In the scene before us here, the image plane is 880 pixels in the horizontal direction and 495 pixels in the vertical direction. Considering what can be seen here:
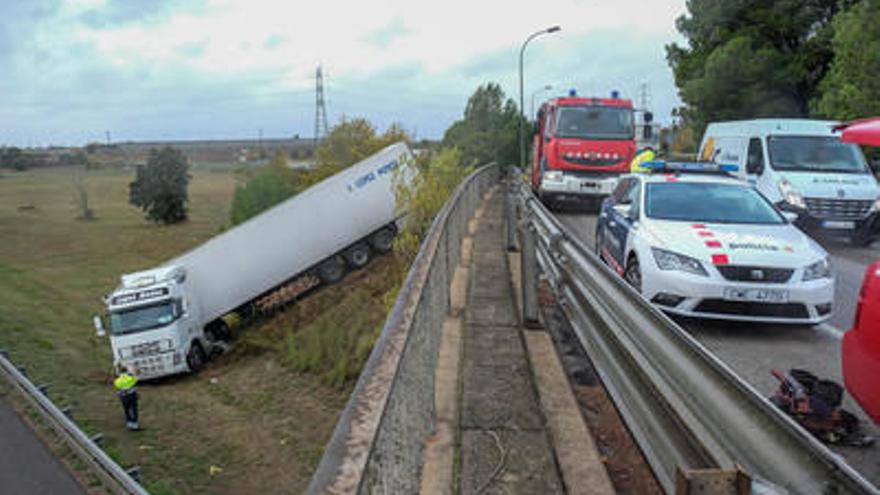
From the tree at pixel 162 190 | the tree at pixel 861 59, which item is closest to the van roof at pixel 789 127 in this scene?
the tree at pixel 861 59

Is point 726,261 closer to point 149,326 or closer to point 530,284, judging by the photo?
point 530,284

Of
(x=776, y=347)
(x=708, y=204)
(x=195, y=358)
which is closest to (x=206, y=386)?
(x=195, y=358)

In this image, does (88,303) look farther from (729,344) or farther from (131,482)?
(729,344)

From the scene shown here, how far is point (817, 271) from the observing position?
6.63 metres

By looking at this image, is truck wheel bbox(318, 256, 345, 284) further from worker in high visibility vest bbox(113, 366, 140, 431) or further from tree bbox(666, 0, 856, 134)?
tree bbox(666, 0, 856, 134)

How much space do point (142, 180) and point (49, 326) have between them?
38.7m

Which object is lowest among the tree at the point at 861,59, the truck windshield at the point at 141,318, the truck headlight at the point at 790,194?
the truck windshield at the point at 141,318

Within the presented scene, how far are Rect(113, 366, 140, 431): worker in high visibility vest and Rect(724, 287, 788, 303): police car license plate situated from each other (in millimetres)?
11865

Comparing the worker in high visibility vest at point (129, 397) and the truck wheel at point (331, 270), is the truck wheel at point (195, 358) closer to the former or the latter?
the worker in high visibility vest at point (129, 397)

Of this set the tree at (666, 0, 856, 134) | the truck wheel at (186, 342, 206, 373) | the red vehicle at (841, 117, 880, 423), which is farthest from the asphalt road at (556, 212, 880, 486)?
the tree at (666, 0, 856, 134)

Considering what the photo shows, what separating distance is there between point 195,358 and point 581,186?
12498 mm

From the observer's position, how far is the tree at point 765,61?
32219mm

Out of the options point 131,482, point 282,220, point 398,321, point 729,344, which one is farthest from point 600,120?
point 398,321

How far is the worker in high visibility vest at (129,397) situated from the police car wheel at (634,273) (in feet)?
34.9
